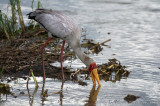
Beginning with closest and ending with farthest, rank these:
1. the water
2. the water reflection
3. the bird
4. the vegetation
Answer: the water reflection < the water < the bird < the vegetation

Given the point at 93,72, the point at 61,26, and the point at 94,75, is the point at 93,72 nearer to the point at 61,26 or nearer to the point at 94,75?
the point at 94,75

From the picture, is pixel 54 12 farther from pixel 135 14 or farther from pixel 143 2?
pixel 143 2

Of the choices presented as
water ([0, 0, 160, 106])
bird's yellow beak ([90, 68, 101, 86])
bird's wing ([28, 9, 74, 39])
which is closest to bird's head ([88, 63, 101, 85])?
bird's yellow beak ([90, 68, 101, 86])

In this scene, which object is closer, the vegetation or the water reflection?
the water reflection

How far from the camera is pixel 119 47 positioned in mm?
8945

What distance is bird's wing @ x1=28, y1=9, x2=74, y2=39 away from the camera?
22.8 ft

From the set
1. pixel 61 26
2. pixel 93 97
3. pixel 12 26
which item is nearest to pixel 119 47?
pixel 61 26

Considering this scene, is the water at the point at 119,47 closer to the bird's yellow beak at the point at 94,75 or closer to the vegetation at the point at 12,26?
the bird's yellow beak at the point at 94,75

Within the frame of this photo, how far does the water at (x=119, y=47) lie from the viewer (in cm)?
599

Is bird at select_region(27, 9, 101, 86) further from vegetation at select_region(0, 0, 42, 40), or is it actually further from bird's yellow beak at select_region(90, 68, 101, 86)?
vegetation at select_region(0, 0, 42, 40)

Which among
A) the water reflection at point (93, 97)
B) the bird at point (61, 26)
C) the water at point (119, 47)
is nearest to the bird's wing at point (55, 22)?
the bird at point (61, 26)

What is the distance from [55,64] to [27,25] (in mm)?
2949

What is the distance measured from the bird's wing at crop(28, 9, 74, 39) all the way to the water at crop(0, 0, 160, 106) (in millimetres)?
915

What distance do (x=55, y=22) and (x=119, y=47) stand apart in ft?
7.95
